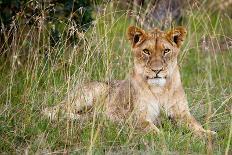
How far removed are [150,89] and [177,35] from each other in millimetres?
485

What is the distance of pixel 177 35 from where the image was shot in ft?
18.4

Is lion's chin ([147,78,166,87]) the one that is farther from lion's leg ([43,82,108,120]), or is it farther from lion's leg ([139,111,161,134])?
lion's leg ([43,82,108,120])

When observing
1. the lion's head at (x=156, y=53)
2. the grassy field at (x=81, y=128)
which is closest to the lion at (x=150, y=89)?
the lion's head at (x=156, y=53)

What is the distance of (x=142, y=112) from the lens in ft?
18.0

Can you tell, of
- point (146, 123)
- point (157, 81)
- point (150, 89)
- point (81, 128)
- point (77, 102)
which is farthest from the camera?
point (77, 102)

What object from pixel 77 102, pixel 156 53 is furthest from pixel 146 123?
pixel 77 102

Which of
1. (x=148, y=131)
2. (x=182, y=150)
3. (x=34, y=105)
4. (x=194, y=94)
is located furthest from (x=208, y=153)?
(x=194, y=94)

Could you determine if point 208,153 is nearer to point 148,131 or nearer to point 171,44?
point 148,131

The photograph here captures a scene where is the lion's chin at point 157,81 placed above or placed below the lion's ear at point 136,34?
below

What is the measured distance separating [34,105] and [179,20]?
4612mm

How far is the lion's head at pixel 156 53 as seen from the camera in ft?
17.7

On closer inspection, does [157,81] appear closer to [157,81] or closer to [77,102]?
[157,81]

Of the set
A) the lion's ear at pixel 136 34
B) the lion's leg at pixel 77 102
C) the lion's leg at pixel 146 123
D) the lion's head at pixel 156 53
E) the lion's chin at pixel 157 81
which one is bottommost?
the lion's leg at pixel 146 123

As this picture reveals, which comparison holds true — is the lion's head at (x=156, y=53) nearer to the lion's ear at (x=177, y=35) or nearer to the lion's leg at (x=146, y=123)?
the lion's ear at (x=177, y=35)
